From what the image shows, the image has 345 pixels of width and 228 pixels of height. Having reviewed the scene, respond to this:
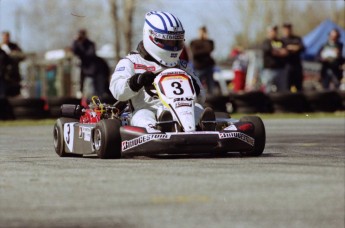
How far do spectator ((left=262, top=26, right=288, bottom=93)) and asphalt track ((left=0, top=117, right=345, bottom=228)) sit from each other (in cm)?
1118

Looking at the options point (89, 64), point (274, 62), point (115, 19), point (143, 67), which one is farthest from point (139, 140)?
point (115, 19)

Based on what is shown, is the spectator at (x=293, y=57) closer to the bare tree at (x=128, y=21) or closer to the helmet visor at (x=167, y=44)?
the bare tree at (x=128, y=21)

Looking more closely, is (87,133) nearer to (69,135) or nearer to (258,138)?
(69,135)

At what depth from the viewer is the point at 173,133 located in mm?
8352

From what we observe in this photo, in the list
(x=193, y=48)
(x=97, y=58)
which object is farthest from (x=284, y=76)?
(x=97, y=58)

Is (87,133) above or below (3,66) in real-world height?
below

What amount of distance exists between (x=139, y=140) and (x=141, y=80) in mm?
775

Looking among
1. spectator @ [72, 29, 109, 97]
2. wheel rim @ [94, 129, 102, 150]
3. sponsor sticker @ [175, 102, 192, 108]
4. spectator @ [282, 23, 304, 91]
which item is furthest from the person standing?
sponsor sticker @ [175, 102, 192, 108]

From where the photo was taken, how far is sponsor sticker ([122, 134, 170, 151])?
27.3 ft

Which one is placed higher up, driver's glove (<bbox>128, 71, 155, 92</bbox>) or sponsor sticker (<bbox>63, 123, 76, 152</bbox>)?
driver's glove (<bbox>128, 71, 155, 92</bbox>)

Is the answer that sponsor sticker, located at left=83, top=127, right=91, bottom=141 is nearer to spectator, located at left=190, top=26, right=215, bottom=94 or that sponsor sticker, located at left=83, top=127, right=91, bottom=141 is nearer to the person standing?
the person standing

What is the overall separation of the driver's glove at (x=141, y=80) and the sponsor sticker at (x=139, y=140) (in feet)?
2.44

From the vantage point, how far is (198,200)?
5.68 metres

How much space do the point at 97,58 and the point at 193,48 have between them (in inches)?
73.3
